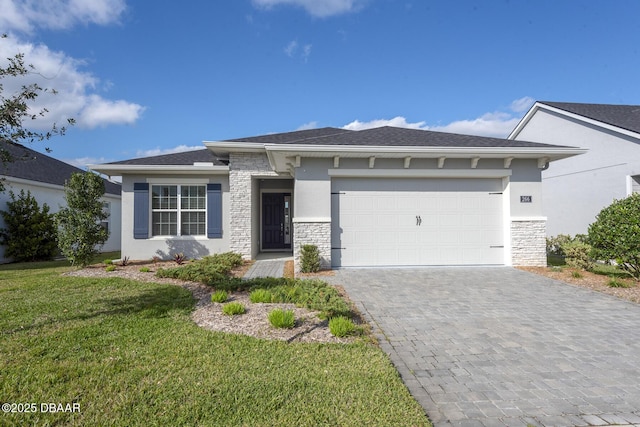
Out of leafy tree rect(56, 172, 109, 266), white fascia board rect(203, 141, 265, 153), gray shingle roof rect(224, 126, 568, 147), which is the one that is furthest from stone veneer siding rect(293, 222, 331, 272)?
leafy tree rect(56, 172, 109, 266)

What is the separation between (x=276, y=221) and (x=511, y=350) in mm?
9823

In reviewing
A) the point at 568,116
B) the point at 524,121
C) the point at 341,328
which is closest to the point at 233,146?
the point at 341,328

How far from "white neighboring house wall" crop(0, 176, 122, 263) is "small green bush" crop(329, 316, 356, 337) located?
32.3ft

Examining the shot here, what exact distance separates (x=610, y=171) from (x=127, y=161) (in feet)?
53.4

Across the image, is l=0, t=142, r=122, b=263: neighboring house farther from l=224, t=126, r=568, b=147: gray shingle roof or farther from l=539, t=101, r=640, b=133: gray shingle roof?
l=539, t=101, r=640, b=133: gray shingle roof

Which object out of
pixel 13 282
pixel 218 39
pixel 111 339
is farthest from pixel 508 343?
pixel 218 39

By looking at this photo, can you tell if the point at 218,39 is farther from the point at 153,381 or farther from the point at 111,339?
the point at 153,381

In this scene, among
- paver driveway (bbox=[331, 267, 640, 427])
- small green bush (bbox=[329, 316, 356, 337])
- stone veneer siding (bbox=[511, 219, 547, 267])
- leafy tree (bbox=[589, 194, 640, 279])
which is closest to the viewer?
paver driveway (bbox=[331, 267, 640, 427])

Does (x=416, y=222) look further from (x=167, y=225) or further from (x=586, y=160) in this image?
(x=167, y=225)

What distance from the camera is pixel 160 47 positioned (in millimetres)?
9391

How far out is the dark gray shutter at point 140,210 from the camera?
1046 cm

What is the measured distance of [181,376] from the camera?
284 cm

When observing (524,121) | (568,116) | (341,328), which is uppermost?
(524,121)

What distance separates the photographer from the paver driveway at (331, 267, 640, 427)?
246 centimetres
